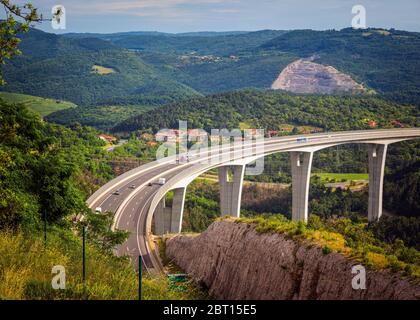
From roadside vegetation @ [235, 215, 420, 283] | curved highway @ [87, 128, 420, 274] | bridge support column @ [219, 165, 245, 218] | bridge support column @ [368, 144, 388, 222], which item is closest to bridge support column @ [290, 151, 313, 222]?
curved highway @ [87, 128, 420, 274]

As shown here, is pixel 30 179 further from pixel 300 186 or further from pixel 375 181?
pixel 375 181

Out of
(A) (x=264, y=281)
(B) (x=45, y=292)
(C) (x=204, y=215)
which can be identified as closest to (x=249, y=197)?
(C) (x=204, y=215)

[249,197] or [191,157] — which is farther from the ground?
[191,157]

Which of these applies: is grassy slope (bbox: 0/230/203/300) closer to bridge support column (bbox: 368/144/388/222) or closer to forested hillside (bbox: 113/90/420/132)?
bridge support column (bbox: 368/144/388/222)

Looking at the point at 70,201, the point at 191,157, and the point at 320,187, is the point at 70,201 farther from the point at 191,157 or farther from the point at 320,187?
the point at 320,187

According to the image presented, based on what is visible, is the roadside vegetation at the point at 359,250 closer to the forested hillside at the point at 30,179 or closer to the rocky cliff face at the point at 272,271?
the rocky cliff face at the point at 272,271
